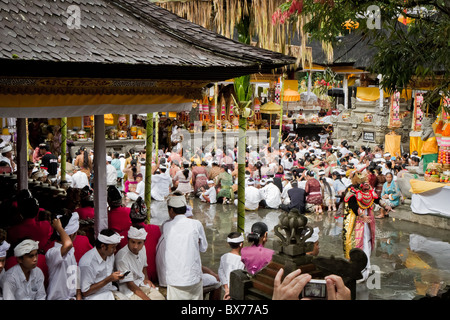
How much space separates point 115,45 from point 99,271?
97.4 inches

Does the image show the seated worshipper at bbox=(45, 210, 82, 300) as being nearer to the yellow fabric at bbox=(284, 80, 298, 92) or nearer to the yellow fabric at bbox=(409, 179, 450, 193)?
the yellow fabric at bbox=(409, 179, 450, 193)

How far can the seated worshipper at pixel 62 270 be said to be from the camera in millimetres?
5348

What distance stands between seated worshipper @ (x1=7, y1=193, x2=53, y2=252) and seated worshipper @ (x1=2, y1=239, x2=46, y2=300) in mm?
885

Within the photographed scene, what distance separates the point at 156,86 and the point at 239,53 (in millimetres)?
1096

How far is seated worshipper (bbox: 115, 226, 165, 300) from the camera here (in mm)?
5738

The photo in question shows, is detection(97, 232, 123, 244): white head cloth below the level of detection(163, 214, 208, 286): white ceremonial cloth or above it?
above

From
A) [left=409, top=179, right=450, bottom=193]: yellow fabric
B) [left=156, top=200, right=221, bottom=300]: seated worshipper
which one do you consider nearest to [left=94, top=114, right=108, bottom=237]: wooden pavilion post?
[left=156, top=200, right=221, bottom=300]: seated worshipper

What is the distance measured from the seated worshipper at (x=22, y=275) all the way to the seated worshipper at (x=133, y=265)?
957 mm

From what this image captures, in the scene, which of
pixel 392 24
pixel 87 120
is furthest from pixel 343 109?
pixel 392 24

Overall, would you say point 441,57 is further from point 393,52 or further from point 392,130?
point 392,130

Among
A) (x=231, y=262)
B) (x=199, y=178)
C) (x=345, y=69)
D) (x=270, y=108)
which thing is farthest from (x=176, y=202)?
(x=345, y=69)

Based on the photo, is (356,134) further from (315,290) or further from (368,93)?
(315,290)

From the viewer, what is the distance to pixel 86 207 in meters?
7.90

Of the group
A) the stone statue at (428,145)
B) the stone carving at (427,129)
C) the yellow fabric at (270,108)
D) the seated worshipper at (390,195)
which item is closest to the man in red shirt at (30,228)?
the seated worshipper at (390,195)
